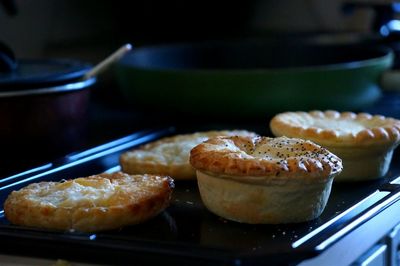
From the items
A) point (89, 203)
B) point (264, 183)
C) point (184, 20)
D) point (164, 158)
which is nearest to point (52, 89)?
point (164, 158)

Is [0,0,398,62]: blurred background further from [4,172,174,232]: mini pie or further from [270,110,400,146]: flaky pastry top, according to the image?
[4,172,174,232]: mini pie

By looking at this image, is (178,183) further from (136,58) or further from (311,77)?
(136,58)

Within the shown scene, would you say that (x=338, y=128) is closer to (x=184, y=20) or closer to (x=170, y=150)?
(x=170, y=150)

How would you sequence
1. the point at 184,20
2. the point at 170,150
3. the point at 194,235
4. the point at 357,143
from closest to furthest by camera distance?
the point at 194,235
the point at 357,143
the point at 170,150
the point at 184,20

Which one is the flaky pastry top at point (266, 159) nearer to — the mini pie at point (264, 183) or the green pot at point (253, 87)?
the mini pie at point (264, 183)

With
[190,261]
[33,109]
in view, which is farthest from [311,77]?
[190,261]

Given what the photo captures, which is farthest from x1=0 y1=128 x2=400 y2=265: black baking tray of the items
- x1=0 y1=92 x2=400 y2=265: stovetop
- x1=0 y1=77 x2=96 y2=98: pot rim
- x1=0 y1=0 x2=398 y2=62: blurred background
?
x1=0 y1=0 x2=398 y2=62: blurred background
